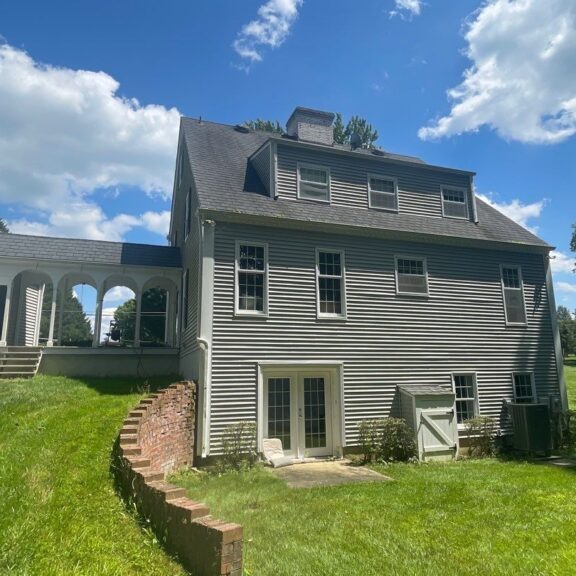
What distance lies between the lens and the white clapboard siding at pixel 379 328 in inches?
424

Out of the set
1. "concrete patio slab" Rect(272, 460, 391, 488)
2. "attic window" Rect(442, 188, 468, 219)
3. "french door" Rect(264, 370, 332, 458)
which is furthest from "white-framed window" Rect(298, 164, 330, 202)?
"concrete patio slab" Rect(272, 460, 391, 488)

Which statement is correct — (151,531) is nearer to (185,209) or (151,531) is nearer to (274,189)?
(274,189)

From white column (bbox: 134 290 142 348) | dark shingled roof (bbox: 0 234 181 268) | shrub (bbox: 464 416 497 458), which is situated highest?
dark shingled roof (bbox: 0 234 181 268)

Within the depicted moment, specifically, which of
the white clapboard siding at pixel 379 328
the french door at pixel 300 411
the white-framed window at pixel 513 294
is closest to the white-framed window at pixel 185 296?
the white clapboard siding at pixel 379 328

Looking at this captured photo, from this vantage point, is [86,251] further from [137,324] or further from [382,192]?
[382,192]

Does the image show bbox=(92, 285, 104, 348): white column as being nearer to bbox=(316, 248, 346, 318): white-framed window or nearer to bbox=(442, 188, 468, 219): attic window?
bbox=(316, 248, 346, 318): white-framed window

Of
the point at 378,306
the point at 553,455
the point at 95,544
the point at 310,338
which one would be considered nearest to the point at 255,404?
the point at 310,338

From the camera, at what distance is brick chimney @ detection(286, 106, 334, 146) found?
16078mm

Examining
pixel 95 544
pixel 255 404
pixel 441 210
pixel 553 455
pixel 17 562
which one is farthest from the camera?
pixel 441 210

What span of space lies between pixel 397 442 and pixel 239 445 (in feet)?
12.7

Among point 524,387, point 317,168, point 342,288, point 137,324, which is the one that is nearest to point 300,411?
point 342,288

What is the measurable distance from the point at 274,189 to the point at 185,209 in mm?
4007

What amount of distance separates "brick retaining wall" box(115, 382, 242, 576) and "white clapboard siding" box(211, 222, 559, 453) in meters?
2.06

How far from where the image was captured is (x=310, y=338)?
1147cm
